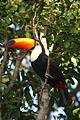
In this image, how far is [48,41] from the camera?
6.63 meters

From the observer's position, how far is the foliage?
601 cm

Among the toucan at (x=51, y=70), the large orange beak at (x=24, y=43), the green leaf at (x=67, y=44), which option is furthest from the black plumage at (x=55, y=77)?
the green leaf at (x=67, y=44)

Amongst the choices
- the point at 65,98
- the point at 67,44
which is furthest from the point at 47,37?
the point at 65,98

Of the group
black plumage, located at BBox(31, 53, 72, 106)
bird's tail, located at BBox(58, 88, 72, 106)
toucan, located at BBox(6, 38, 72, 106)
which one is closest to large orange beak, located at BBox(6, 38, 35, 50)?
toucan, located at BBox(6, 38, 72, 106)

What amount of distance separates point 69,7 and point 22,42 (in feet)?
3.92

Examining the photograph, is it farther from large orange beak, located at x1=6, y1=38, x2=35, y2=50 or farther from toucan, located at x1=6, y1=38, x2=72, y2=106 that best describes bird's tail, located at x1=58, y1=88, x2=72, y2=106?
large orange beak, located at x1=6, y1=38, x2=35, y2=50

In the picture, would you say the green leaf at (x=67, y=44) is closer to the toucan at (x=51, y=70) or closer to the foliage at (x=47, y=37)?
the foliage at (x=47, y=37)

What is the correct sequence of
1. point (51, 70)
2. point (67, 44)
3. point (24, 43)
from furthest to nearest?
point (24, 43)
point (51, 70)
point (67, 44)

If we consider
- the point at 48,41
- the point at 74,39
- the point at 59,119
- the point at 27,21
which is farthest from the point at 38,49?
the point at 59,119

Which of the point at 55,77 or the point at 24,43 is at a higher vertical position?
the point at 24,43

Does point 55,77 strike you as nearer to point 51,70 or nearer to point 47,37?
point 51,70

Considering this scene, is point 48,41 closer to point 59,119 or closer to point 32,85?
point 32,85

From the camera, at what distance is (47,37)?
6.21 metres

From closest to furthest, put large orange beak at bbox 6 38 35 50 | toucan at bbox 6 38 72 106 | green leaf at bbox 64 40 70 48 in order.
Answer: green leaf at bbox 64 40 70 48 < toucan at bbox 6 38 72 106 < large orange beak at bbox 6 38 35 50
